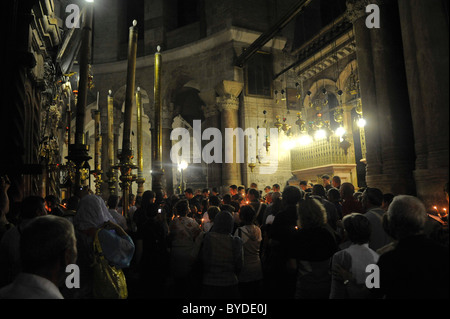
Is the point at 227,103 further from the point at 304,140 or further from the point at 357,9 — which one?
the point at 357,9

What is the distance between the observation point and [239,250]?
303cm

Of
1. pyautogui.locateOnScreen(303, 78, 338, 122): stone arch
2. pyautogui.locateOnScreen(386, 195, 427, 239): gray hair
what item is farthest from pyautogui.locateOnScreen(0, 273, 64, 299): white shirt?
pyautogui.locateOnScreen(303, 78, 338, 122): stone arch

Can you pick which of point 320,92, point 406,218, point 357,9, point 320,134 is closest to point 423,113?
point 357,9

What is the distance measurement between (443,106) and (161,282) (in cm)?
344

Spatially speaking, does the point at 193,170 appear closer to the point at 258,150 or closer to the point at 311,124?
the point at 258,150

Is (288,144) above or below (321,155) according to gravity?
above

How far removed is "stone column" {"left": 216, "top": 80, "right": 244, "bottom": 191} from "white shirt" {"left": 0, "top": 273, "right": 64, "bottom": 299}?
40.5 feet

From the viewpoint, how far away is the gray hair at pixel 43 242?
1291mm

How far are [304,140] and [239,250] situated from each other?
1137 centimetres

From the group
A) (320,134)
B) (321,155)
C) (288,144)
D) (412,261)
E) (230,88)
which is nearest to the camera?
(412,261)

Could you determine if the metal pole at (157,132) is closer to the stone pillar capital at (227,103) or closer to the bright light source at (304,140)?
the stone pillar capital at (227,103)

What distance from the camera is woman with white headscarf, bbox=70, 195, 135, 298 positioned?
2.27 meters

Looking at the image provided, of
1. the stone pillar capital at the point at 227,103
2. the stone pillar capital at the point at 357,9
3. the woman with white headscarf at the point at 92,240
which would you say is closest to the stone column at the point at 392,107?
the stone pillar capital at the point at 357,9

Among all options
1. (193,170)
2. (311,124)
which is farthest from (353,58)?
(193,170)
